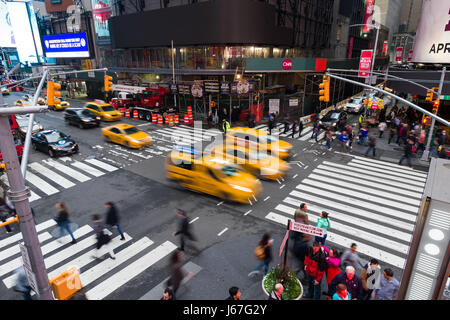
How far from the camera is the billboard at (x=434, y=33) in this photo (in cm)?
2442

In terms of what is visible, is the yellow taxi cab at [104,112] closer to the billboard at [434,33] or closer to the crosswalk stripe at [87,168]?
the crosswalk stripe at [87,168]

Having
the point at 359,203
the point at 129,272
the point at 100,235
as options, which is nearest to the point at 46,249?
the point at 100,235

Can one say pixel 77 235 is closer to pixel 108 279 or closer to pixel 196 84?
pixel 108 279

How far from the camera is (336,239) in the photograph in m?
9.80

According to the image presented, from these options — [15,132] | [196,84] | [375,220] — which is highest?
[196,84]

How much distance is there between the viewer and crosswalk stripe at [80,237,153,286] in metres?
8.09

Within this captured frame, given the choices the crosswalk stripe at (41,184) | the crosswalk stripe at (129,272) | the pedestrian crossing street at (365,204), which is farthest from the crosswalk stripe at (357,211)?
the crosswalk stripe at (41,184)

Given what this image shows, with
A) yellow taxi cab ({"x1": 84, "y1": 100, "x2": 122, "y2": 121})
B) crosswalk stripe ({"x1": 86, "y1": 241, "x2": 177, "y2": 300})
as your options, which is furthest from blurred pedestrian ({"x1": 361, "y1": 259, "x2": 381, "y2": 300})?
yellow taxi cab ({"x1": 84, "y1": 100, "x2": 122, "y2": 121})

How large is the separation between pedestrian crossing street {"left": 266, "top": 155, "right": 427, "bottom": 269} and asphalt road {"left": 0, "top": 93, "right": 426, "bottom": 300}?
4 centimetres

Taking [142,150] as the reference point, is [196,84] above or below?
above

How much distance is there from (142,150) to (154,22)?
1995cm

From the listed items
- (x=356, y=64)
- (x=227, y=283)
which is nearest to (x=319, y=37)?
(x=356, y=64)

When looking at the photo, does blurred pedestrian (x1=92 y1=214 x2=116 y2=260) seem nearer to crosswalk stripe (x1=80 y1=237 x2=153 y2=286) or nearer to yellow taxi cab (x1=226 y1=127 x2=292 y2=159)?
crosswalk stripe (x1=80 y1=237 x2=153 y2=286)

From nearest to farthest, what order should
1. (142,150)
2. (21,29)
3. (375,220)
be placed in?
(375,220) → (142,150) → (21,29)
